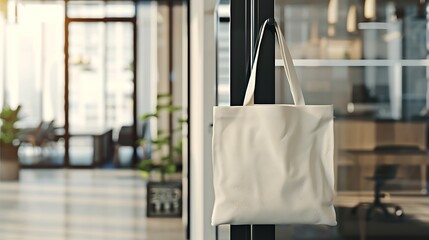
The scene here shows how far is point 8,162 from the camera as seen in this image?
428 inches

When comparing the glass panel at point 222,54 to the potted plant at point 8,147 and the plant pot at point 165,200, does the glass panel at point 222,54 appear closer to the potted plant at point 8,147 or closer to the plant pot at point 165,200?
the plant pot at point 165,200

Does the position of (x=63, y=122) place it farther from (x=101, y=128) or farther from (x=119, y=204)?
(x=119, y=204)

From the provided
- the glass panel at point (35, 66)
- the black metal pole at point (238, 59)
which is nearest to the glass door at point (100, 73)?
the glass panel at point (35, 66)

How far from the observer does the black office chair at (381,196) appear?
219 centimetres

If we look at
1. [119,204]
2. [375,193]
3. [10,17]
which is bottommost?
[119,204]

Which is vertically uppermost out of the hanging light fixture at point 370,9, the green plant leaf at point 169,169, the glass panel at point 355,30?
the hanging light fixture at point 370,9

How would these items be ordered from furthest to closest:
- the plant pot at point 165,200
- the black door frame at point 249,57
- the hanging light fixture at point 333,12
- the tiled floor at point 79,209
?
the plant pot at point 165,200, the tiled floor at point 79,209, the hanging light fixture at point 333,12, the black door frame at point 249,57

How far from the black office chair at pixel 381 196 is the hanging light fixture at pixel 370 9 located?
45cm

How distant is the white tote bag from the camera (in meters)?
1.67

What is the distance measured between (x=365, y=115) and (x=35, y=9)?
11011 mm

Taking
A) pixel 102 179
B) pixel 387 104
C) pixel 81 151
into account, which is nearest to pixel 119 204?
pixel 102 179

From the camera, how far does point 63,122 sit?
12492 millimetres

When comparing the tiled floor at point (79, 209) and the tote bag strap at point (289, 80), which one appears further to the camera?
the tiled floor at point (79, 209)

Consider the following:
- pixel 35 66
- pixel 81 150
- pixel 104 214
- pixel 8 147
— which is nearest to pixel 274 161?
pixel 104 214
